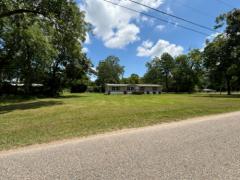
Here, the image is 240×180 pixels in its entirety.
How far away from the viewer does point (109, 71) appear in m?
80.5

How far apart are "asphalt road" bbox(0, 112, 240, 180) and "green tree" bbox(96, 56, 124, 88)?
72.4 meters

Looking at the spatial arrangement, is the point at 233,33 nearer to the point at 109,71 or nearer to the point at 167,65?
the point at 167,65

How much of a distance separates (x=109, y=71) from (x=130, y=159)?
3023 inches

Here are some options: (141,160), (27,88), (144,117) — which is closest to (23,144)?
(141,160)

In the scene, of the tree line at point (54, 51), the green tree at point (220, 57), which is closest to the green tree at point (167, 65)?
the tree line at point (54, 51)

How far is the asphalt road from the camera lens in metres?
3.56

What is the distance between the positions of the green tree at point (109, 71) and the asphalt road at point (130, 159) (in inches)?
2849

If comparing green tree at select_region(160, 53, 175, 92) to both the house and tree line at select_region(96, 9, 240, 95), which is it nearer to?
tree line at select_region(96, 9, 240, 95)

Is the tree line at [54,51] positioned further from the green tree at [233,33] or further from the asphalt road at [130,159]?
the asphalt road at [130,159]

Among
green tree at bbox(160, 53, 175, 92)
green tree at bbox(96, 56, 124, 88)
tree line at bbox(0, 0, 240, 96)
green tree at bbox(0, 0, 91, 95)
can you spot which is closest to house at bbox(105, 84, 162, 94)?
tree line at bbox(0, 0, 240, 96)

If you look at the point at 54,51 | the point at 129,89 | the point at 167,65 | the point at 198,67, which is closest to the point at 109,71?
the point at 167,65

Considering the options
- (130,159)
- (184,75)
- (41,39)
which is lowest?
(130,159)

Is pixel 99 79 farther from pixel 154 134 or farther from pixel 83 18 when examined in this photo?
pixel 154 134

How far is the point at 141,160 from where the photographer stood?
4.21m
